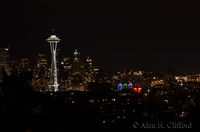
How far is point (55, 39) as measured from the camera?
92.4 meters

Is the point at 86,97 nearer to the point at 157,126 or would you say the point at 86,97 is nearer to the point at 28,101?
the point at 157,126

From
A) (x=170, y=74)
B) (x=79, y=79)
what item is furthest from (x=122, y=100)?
(x=170, y=74)

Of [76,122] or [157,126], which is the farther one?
[157,126]

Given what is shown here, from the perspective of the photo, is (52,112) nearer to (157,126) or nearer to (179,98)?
(157,126)

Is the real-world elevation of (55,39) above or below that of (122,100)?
above

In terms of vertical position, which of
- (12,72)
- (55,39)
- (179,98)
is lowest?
(179,98)

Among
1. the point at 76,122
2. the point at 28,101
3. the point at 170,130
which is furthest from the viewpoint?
the point at 170,130

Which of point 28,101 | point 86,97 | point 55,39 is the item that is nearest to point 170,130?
point 28,101

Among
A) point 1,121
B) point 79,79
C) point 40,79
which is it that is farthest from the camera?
point 79,79

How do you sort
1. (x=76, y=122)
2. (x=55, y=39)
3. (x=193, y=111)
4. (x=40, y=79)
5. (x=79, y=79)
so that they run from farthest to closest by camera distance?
(x=79, y=79)
(x=40, y=79)
(x=55, y=39)
(x=193, y=111)
(x=76, y=122)

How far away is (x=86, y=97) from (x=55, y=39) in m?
32.1

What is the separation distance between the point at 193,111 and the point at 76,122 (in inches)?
456

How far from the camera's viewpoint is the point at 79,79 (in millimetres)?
149625

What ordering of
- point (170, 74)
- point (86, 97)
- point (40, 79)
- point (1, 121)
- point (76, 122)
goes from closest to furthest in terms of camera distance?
point (1, 121) → point (76, 122) → point (86, 97) → point (40, 79) → point (170, 74)
